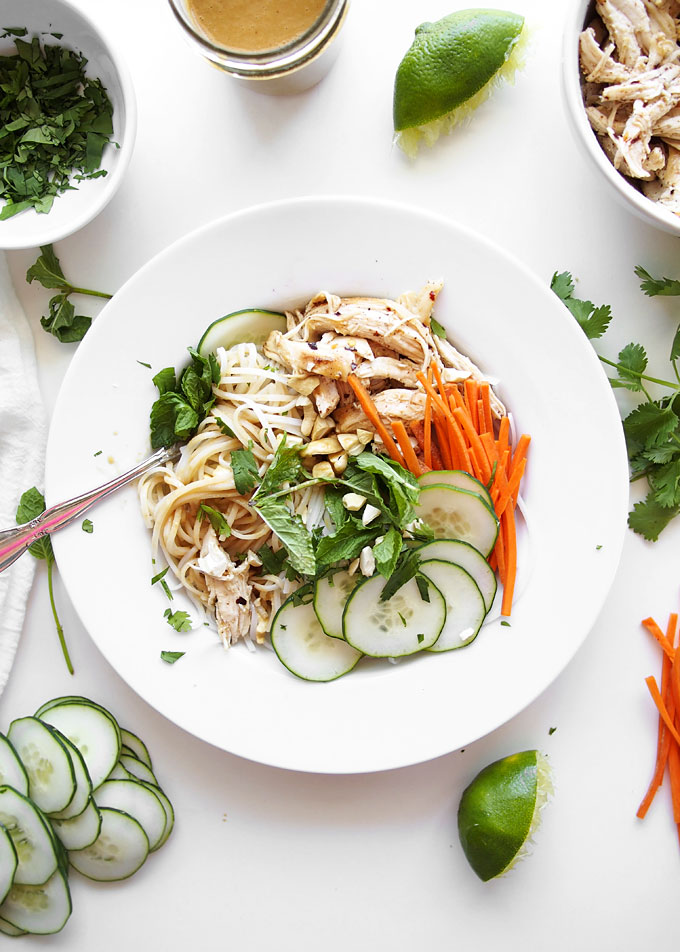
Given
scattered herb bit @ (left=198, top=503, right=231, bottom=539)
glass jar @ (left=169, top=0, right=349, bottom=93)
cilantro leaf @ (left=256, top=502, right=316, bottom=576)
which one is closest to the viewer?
glass jar @ (left=169, top=0, right=349, bottom=93)

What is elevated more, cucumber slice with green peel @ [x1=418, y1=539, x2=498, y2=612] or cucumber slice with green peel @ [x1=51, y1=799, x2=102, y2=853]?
cucumber slice with green peel @ [x1=418, y1=539, x2=498, y2=612]

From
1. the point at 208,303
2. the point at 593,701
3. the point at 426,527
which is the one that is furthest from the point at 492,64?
the point at 593,701

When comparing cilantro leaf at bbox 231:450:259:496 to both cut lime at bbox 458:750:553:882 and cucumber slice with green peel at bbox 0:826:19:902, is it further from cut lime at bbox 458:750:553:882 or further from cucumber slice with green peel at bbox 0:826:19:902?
cucumber slice with green peel at bbox 0:826:19:902

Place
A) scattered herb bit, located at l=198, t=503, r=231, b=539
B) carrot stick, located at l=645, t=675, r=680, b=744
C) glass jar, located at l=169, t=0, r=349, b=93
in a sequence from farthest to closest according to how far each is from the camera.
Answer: carrot stick, located at l=645, t=675, r=680, b=744 → scattered herb bit, located at l=198, t=503, r=231, b=539 → glass jar, located at l=169, t=0, r=349, b=93

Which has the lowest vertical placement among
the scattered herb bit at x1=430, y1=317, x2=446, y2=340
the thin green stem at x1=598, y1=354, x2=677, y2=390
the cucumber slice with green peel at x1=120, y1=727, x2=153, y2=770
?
the cucumber slice with green peel at x1=120, y1=727, x2=153, y2=770

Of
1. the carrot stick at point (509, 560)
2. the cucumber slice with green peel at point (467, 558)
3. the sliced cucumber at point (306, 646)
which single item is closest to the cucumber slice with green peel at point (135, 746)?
the sliced cucumber at point (306, 646)

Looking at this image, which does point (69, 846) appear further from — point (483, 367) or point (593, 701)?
point (483, 367)

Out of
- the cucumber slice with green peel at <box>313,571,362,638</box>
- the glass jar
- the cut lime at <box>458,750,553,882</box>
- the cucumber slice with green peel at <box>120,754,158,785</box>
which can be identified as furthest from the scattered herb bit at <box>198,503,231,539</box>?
the glass jar
